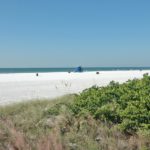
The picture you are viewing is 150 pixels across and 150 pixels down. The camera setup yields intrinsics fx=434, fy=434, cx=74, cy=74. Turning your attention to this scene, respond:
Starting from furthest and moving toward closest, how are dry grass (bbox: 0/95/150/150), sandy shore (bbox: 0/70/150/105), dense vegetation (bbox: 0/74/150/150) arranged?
sandy shore (bbox: 0/70/150/105)
dense vegetation (bbox: 0/74/150/150)
dry grass (bbox: 0/95/150/150)

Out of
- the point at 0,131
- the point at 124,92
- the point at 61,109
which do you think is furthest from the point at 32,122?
the point at 124,92

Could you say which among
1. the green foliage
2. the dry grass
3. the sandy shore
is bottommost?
the sandy shore

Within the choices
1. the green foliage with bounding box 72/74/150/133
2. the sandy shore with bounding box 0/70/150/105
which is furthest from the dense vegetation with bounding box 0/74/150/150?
the sandy shore with bounding box 0/70/150/105

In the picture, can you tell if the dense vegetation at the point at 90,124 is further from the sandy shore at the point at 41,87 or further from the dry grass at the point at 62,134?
the sandy shore at the point at 41,87

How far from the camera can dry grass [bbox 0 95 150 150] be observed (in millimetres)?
6137

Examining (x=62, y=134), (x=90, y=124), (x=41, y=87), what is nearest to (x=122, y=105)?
(x=90, y=124)

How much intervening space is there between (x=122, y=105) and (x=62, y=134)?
1450 mm

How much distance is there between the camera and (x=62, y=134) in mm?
6965

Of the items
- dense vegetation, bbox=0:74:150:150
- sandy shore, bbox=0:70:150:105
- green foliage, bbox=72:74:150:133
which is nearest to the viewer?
dense vegetation, bbox=0:74:150:150

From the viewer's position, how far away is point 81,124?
7320 mm

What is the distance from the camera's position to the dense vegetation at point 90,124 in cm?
628

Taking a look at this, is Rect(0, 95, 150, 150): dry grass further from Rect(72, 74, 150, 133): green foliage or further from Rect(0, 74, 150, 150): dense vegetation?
Rect(72, 74, 150, 133): green foliage

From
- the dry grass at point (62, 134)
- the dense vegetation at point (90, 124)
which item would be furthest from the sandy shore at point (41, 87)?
the dry grass at point (62, 134)

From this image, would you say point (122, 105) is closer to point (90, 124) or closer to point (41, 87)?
point (90, 124)
